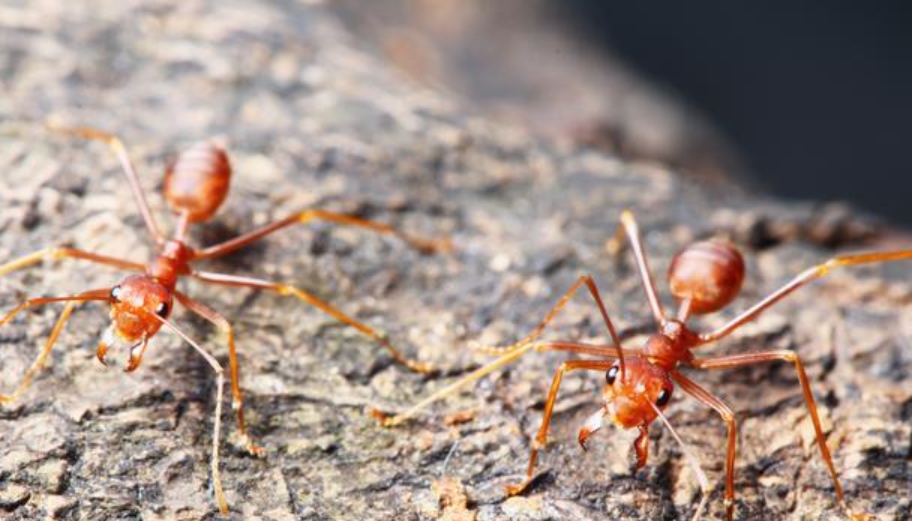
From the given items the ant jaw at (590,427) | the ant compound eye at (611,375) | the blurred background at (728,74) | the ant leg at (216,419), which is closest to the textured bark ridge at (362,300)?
the ant leg at (216,419)

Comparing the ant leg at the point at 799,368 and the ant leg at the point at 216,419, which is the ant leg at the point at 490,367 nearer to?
the ant leg at the point at 799,368

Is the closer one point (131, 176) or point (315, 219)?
point (131, 176)

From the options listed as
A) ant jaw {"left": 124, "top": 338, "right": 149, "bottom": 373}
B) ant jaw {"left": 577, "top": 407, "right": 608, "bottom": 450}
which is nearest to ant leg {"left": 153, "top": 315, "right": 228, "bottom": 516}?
ant jaw {"left": 124, "top": 338, "right": 149, "bottom": 373}

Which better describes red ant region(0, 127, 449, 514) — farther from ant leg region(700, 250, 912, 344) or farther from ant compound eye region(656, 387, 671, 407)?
ant leg region(700, 250, 912, 344)

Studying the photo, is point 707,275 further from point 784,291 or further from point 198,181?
point 198,181

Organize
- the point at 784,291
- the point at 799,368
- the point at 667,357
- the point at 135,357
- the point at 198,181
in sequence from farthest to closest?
the point at 198,181 < the point at 784,291 < the point at 667,357 < the point at 799,368 < the point at 135,357

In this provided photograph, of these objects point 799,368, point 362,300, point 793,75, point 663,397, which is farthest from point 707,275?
point 793,75

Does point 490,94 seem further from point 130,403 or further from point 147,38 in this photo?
point 130,403
